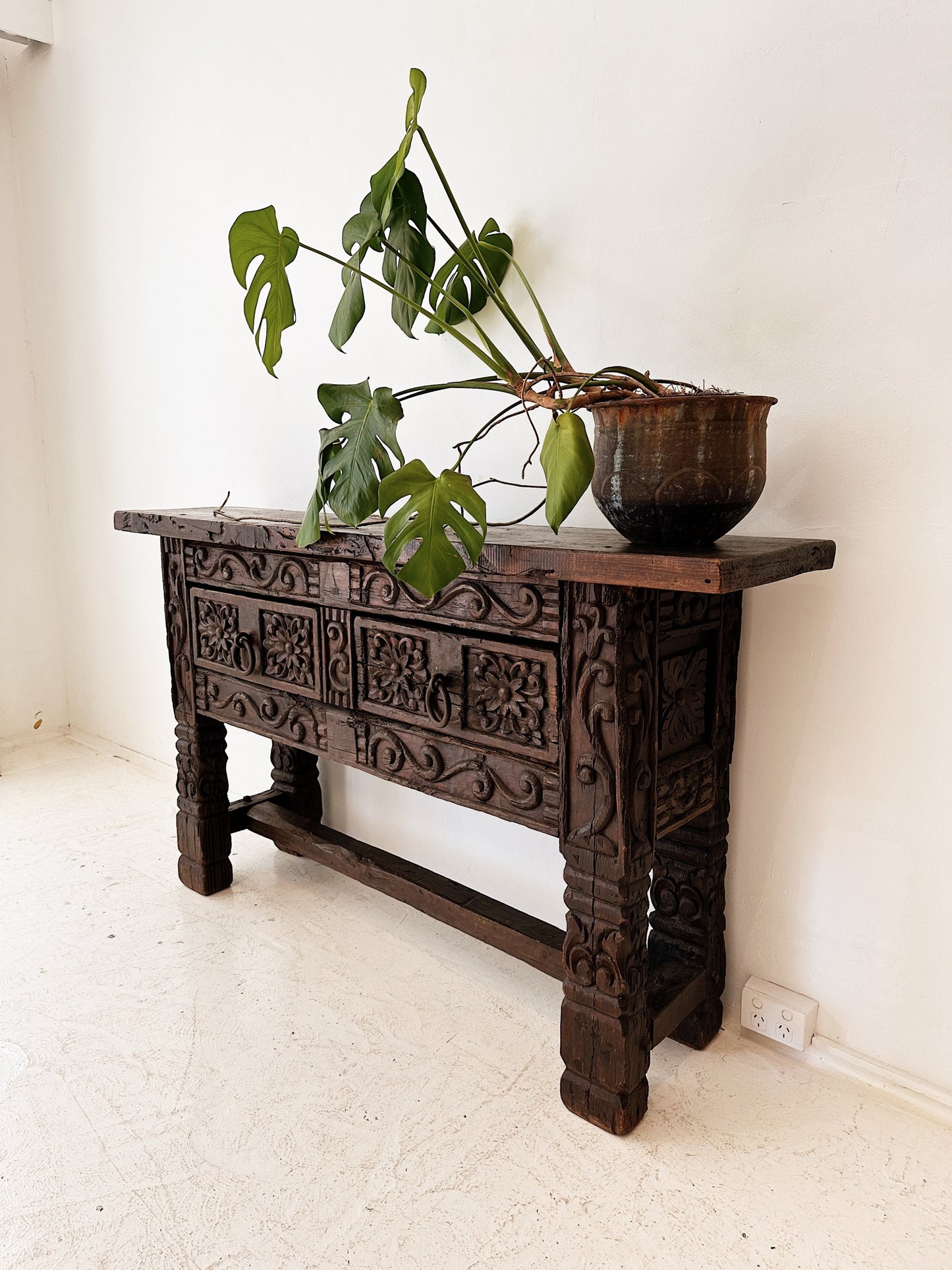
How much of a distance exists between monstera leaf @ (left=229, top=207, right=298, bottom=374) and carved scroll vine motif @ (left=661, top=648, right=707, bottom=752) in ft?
2.72

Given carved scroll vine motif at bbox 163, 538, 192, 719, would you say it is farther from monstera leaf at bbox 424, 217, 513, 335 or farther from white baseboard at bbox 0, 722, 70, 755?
white baseboard at bbox 0, 722, 70, 755

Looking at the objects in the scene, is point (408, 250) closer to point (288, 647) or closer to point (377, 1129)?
point (288, 647)

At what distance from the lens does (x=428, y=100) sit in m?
2.00

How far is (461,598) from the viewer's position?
1.55m

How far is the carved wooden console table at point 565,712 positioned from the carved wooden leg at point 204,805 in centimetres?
23

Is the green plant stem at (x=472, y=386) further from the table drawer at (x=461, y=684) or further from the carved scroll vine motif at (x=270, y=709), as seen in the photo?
the carved scroll vine motif at (x=270, y=709)

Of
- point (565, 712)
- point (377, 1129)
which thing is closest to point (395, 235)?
point (565, 712)

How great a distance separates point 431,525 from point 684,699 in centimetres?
55

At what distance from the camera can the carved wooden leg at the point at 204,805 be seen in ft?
7.47

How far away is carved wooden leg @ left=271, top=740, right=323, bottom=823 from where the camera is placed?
2480mm

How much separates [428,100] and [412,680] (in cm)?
132

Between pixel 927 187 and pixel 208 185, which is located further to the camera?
pixel 208 185

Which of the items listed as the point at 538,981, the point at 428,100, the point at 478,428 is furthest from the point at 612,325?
the point at 538,981

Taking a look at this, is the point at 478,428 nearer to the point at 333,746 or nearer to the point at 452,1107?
the point at 333,746
